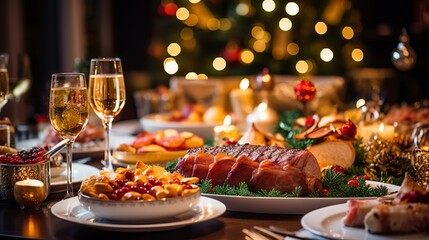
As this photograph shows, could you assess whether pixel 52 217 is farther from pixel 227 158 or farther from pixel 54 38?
pixel 54 38

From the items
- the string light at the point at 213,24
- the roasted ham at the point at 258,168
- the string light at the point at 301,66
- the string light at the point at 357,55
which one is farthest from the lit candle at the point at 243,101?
the string light at the point at 357,55

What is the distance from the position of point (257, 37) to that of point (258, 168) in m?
5.29

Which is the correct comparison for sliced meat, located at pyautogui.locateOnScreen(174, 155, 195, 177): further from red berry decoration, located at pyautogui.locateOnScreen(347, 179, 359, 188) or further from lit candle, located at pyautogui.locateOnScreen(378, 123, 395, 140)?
lit candle, located at pyautogui.locateOnScreen(378, 123, 395, 140)

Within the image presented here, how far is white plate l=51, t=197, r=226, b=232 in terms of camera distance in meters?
1.48

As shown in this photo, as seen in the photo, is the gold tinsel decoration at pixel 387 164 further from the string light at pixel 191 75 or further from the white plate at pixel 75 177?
the string light at pixel 191 75

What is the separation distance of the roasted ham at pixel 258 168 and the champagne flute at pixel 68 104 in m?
0.27

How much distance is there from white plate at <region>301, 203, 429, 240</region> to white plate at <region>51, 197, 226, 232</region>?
20cm

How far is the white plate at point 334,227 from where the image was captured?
4.53ft

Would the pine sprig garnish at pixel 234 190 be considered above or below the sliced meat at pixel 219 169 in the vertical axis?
below

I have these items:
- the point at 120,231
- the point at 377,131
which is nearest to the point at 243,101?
the point at 377,131

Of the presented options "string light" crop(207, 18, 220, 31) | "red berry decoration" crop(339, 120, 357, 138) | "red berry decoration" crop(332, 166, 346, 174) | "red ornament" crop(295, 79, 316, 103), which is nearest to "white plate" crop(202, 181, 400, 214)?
"red berry decoration" crop(332, 166, 346, 174)

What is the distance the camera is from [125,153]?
232cm

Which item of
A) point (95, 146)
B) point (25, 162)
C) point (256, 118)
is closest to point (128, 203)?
point (25, 162)

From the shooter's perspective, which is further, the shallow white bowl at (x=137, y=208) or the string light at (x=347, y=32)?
the string light at (x=347, y=32)
